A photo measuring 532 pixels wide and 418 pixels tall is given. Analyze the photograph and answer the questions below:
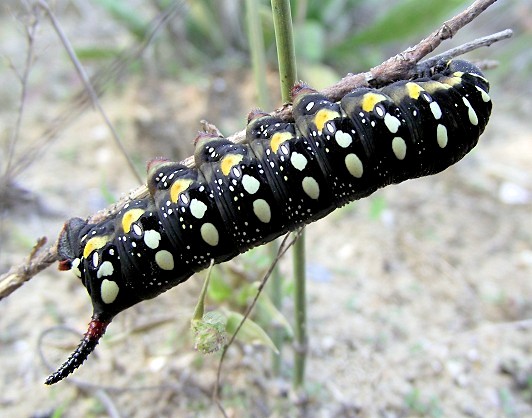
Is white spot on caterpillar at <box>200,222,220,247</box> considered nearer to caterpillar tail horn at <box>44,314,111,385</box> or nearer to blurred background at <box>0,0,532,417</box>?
caterpillar tail horn at <box>44,314,111,385</box>

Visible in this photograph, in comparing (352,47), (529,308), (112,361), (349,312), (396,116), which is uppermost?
(396,116)

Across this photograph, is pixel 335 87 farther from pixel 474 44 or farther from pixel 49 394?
pixel 49 394

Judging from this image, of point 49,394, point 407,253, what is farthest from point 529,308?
point 49,394

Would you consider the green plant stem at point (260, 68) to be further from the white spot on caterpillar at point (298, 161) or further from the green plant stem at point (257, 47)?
the white spot on caterpillar at point (298, 161)

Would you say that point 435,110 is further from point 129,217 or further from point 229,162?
point 129,217

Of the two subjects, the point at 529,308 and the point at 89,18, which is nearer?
the point at 529,308

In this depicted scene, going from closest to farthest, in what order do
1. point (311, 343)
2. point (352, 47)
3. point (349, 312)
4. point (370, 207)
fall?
point (311, 343)
point (349, 312)
point (370, 207)
point (352, 47)

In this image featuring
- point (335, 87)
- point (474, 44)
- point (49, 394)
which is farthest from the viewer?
point (49, 394)
